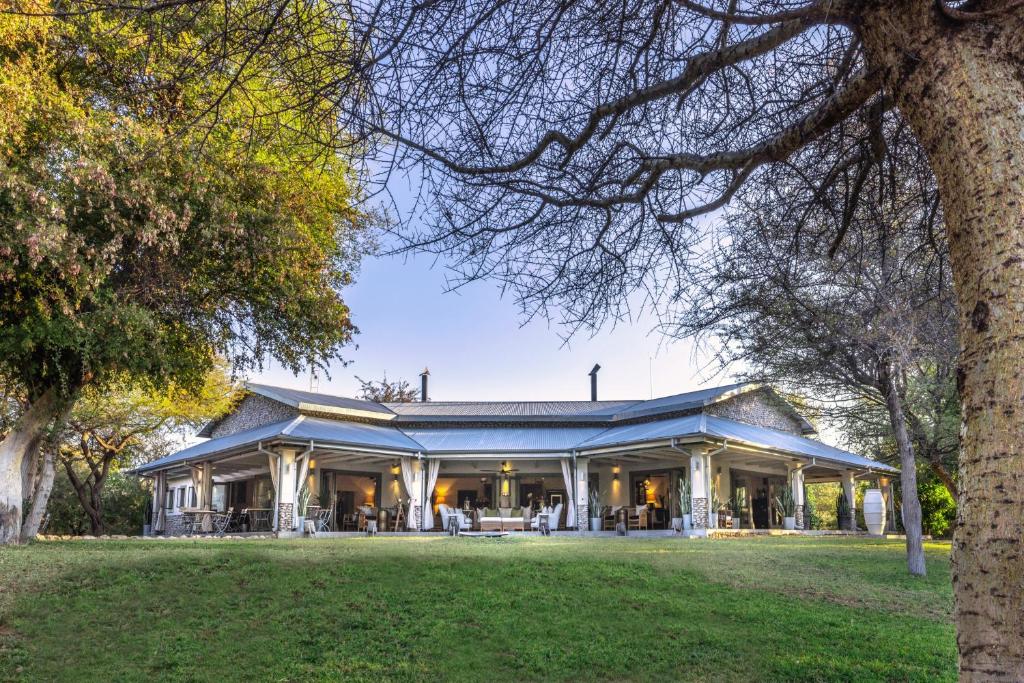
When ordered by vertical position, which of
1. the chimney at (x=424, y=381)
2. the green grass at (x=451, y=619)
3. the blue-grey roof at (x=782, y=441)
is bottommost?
the green grass at (x=451, y=619)

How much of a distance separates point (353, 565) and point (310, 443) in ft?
37.9

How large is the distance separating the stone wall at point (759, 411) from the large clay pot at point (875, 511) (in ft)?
12.8

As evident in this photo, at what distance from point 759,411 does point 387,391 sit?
2170 centimetres

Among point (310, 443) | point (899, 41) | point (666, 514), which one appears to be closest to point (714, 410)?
point (666, 514)

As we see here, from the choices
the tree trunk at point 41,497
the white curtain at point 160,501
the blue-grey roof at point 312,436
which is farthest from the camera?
the white curtain at point 160,501

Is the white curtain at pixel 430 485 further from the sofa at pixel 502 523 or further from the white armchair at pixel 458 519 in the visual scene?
the sofa at pixel 502 523

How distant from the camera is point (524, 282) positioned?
14.6 ft

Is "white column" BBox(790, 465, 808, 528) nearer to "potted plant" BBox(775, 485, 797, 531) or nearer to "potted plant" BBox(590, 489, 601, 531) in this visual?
"potted plant" BBox(775, 485, 797, 531)

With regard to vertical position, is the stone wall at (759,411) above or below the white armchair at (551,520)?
above

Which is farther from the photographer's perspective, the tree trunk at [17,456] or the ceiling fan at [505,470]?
the ceiling fan at [505,470]

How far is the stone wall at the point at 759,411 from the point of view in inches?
1018

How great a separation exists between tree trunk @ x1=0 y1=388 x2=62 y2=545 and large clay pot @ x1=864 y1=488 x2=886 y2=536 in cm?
2205

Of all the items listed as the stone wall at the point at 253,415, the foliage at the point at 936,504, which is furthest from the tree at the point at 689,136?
the foliage at the point at 936,504

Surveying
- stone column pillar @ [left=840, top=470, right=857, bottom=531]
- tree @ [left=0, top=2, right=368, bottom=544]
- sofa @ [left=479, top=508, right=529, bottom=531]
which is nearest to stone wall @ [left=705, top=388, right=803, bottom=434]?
stone column pillar @ [left=840, top=470, right=857, bottom=531]
